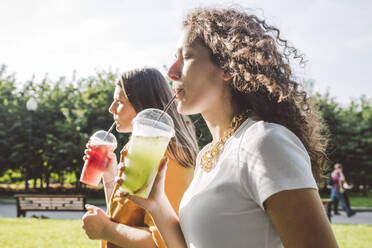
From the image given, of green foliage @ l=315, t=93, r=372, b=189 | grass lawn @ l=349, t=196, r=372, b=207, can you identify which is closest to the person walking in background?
grass lawn @ l=349, t=196, r=372, b=207

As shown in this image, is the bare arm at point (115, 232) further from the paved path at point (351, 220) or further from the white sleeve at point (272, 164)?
the paved path at point (351, 220)

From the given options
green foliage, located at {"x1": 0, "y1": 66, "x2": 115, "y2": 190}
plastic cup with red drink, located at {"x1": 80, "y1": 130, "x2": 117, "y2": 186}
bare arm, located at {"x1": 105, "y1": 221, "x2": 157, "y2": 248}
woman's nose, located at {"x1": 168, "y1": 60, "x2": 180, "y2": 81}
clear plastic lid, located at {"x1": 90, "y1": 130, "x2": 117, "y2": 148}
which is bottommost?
green foliage, located at {"x1": 0, "y1": 66, "x2": 115, "y2": 190}

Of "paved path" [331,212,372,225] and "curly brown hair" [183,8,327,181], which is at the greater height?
"curly brown hair" [183,8,327,181]

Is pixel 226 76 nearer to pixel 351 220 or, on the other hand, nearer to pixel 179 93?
pixel 179 93

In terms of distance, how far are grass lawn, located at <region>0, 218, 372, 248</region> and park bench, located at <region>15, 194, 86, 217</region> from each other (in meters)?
1.94

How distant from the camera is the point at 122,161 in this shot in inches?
69.4

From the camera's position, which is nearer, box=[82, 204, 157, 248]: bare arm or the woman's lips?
the woman's lips

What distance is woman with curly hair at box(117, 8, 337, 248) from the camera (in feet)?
3.97

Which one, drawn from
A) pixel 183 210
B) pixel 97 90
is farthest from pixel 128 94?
pixel 97 90

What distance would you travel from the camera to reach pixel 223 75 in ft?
5.26

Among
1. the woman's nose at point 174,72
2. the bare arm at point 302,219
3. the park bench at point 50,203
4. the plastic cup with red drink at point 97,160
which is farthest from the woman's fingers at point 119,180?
the park bench at point 50,203

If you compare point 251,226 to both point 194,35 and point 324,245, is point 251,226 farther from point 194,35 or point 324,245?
point 194,35

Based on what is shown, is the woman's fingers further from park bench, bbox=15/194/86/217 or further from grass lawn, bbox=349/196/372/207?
grass lawn, bbox=349/196/372/207

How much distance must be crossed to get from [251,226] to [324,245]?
9.7 inches
